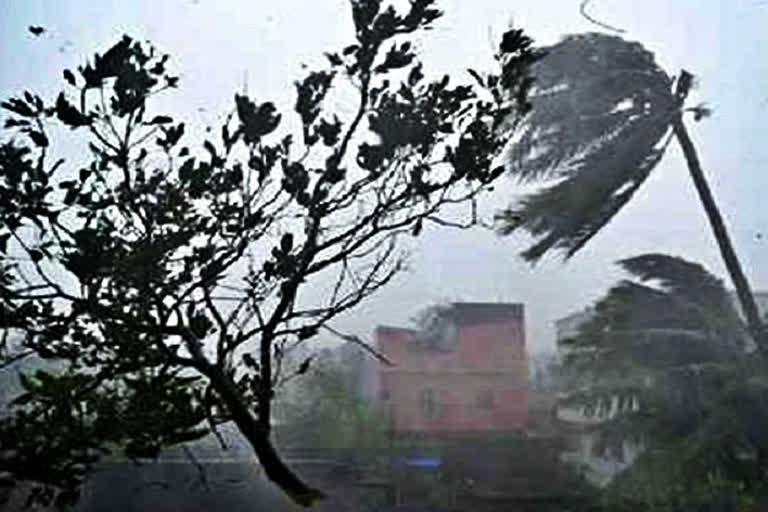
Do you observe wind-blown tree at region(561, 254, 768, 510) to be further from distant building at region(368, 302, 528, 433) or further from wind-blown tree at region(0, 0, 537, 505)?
wind-blown tree at region(0, 0, 537, 505)

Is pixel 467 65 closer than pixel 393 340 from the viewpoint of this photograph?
Yes

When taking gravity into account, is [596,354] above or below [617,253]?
below

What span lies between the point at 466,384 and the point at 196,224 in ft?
6.13

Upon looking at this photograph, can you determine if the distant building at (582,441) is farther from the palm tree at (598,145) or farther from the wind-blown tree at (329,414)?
the wind-blown tree at (329,414)

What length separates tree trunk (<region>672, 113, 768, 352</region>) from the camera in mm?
2475

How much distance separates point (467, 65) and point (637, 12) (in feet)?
3.72

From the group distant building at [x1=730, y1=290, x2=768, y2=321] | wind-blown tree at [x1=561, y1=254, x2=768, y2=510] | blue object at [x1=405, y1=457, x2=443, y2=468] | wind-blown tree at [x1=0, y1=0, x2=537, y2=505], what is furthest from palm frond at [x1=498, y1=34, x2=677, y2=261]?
wind-blown tree at [x1=0, y1=0, x2=537, y2=505]

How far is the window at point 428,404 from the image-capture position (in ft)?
8.13

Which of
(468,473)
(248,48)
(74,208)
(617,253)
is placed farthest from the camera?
(617,253)

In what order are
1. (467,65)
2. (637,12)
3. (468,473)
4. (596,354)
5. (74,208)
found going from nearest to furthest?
1. (74,208)
2. (467,65)
3. (637,12)
4. (468,473)
5. (596,354)

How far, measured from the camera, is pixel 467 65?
3.25 ft

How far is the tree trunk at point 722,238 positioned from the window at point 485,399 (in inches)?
29.3

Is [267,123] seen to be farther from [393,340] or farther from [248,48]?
[393,340]

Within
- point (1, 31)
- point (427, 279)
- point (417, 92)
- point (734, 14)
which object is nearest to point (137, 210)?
point (417, 92)
